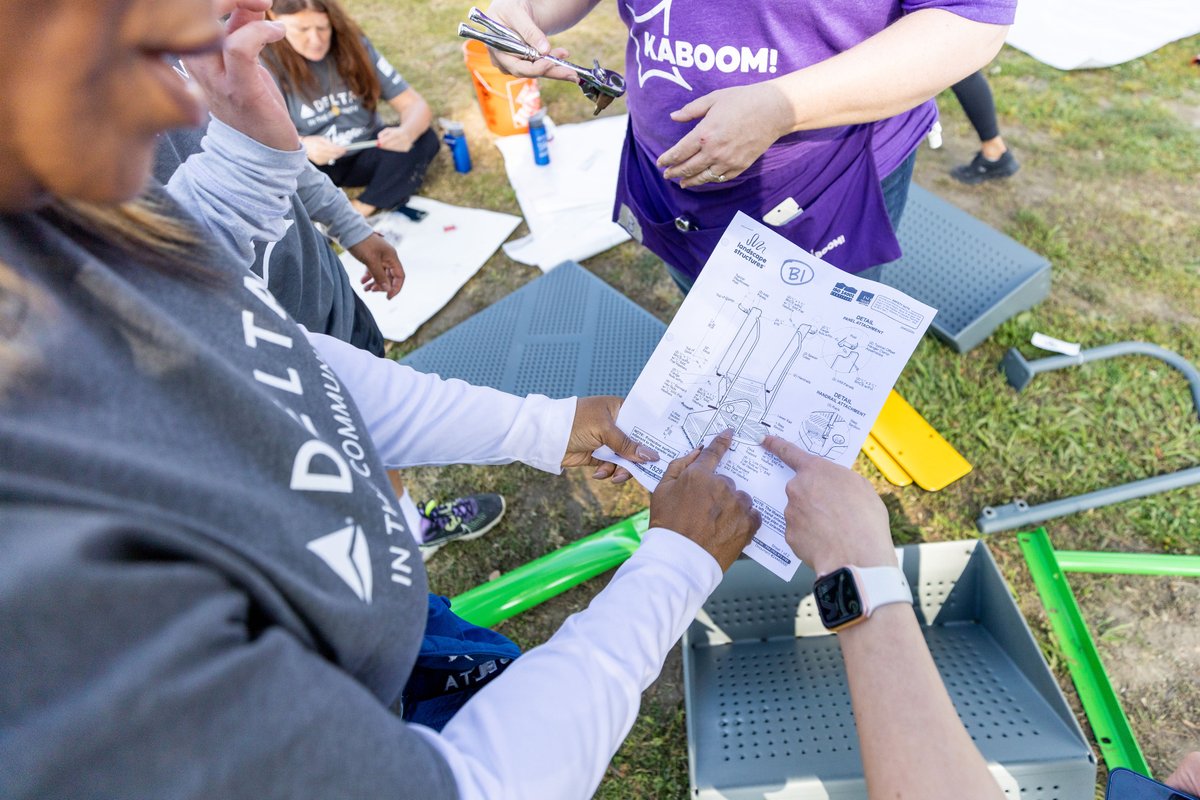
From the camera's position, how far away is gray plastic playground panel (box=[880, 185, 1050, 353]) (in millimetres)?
2285

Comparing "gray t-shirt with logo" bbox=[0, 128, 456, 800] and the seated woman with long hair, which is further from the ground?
"gray t-shirt with logo" bbox=[0, 128, 456, 800]

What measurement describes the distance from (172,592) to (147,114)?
0.33 m

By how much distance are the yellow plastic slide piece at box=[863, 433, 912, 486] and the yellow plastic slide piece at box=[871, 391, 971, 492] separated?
0.01 metres

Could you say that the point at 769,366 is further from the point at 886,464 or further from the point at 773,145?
the point at 886,464

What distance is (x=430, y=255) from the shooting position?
10.3 feet

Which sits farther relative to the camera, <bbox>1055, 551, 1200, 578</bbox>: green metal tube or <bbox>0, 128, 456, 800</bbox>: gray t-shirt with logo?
<bbox>1055, 551, 1200, 578</bbox>: green metal tube

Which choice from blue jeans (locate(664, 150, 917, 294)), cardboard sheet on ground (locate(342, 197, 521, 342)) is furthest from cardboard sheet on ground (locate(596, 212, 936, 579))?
cardboard sheet on ground (locate(342, 197, 521, 342))

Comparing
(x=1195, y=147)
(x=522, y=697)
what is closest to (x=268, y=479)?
(x=522, y=697)

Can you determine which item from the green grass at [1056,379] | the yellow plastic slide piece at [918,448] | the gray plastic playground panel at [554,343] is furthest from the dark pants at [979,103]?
the gray plastic playground panel at [554,343]

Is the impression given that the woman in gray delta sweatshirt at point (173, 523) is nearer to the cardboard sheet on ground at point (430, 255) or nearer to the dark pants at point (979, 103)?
the cardboard sheet on ground at point (430, 255)

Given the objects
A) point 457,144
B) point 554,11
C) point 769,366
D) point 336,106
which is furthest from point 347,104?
point 769,366

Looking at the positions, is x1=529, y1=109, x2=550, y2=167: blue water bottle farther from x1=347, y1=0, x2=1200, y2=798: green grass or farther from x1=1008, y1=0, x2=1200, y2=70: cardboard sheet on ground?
x1=1008, y1=0, x2=1200, y2=70: cardboard sheet on ground

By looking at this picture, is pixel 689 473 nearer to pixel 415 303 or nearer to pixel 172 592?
pixel 172 592

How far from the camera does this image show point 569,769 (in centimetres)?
64
